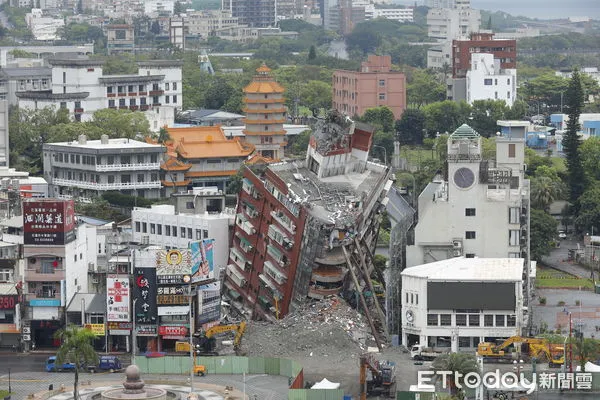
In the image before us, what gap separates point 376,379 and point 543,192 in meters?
48.2

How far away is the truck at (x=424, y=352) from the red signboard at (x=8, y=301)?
1710cm

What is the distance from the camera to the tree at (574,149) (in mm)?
128500

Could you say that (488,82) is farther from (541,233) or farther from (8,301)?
(8,301)

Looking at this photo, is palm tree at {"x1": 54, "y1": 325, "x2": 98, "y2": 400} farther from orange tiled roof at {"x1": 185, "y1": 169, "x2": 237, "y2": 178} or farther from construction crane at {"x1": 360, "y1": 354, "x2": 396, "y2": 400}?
orange tiled roof at {"x1": 185, "y1": 169, "x2": 237, "y2": 178}

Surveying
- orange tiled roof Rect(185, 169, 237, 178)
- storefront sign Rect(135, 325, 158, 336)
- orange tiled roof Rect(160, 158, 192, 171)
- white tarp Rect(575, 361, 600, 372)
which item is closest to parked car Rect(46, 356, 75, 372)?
storefront sign Rect(135, 325, 158, 336)

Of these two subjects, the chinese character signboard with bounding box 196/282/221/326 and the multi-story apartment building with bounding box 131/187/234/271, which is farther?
the multi-story apartment building with bounding box 131/187/234/271

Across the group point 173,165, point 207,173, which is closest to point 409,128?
point 207,173

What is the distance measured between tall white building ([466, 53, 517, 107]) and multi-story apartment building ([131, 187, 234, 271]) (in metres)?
85.2

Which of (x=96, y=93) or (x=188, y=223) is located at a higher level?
(x=96, y=93)

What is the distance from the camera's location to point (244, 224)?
94.1 m

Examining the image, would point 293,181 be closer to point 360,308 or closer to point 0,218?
point 360,308

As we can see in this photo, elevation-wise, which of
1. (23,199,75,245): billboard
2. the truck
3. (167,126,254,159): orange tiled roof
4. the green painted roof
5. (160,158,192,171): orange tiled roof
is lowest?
the truck

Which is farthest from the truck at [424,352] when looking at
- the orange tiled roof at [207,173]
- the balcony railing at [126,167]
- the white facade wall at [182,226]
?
the orange tiled roof at [207,173]

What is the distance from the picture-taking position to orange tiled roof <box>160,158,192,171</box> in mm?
137750
